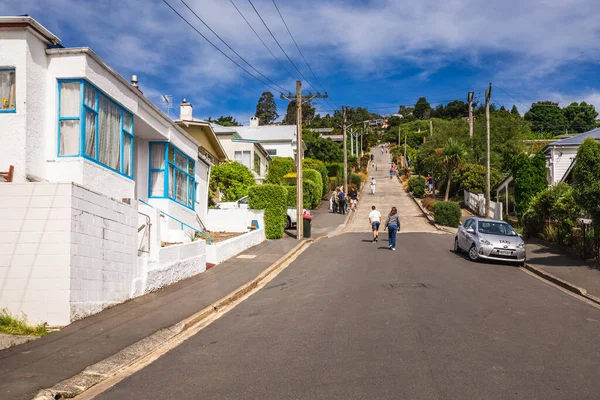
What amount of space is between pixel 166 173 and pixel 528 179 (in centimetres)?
2074

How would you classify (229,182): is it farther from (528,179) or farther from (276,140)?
(276,140)

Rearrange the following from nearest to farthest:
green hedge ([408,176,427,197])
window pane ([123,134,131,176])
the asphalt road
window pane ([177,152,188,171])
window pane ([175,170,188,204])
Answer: the asphalt road < window pane ([123,134,131,176]) < window pane ([175,170,188,204]) < window pane ([177,152,188,171]) < green hedge ([408,176,427,197])

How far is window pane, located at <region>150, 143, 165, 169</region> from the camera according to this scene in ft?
62.3

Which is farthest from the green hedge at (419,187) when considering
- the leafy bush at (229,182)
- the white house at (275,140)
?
the leafy bush at (229,182)

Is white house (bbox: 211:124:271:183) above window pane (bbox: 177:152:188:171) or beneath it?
above

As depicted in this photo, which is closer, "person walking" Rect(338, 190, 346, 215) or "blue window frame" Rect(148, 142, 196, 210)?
"blue window frame" Rect(148, 142, 196, 210)

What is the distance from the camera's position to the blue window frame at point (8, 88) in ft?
37.7

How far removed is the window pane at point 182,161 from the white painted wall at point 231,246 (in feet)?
11.0

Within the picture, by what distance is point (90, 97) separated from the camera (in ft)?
41.3

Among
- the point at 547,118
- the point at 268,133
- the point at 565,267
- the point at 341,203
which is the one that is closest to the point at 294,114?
the point at 547,118

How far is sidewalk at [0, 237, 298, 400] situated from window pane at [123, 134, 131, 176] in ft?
10.8

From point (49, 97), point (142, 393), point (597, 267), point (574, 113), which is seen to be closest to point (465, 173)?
point (597, 267)

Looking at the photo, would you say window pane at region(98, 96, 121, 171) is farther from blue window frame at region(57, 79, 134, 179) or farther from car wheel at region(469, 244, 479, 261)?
car wheel at region(469, 244, 479, 261)

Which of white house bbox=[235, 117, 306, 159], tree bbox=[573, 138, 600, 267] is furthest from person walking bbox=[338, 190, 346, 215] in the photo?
tree bbox=[573, 138, 600, 267]
